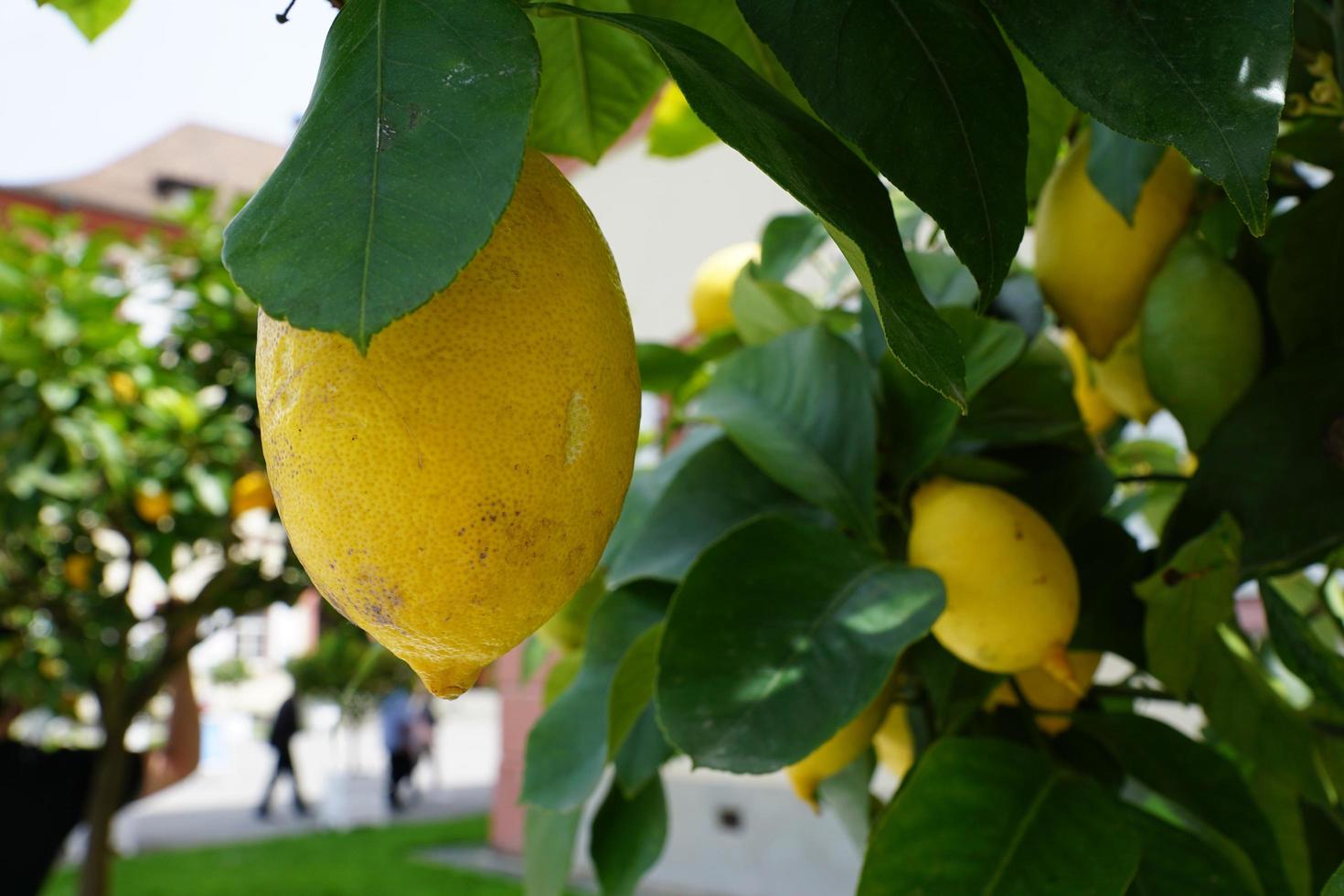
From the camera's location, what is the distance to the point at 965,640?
16.0 inches

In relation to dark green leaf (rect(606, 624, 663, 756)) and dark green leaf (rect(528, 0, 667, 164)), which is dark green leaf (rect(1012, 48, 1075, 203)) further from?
dark green leaf (rect(606, 624, 663, 756))

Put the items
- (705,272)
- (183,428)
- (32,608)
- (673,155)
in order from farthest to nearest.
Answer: (32,608) < (183,428) < (705,272) < (673,155)

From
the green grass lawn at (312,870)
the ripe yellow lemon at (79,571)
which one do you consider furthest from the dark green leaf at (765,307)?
the green grass lawn at (312,870)

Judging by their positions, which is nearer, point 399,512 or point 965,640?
point 399,512

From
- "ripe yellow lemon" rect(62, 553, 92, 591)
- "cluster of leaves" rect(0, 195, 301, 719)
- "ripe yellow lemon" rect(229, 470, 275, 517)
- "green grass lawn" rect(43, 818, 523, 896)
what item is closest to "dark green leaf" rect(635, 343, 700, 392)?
"cluster of leaves" rect(0, 195, 301, 719)

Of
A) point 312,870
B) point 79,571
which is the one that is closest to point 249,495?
point 79,571

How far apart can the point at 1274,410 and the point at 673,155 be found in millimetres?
373

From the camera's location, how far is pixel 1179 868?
1.38 feet

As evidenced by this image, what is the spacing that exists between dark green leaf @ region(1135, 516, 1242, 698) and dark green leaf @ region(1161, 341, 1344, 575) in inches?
0.7

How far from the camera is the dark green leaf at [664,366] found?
678 millimetres

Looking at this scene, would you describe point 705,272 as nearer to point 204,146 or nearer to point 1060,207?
point 1060,207

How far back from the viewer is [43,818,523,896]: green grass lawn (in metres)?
4.15

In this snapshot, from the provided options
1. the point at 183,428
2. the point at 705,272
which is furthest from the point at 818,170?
the point at 183,428

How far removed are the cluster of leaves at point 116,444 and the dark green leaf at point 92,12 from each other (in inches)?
52.4
